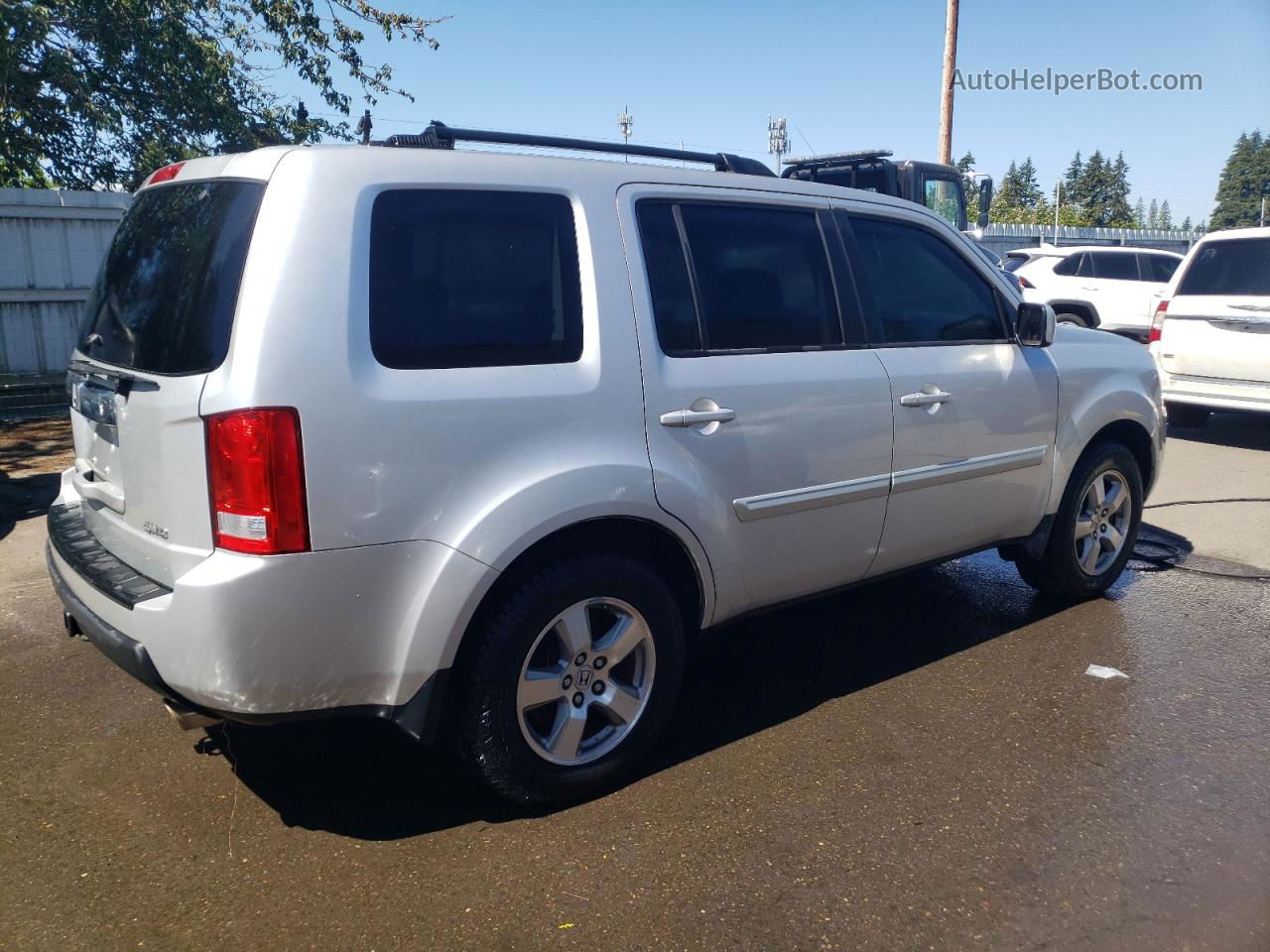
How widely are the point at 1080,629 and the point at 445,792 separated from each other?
3.01 meters

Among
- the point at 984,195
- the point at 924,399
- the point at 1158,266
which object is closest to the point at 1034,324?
the point at 924,399

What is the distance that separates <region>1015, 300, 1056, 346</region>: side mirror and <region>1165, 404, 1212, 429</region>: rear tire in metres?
6.45

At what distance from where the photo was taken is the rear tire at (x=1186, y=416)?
10.1 metres

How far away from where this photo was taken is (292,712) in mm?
2748

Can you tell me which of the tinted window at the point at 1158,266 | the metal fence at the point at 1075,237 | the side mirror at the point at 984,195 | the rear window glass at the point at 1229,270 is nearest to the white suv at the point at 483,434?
the rear window glass at the point at 1229,270

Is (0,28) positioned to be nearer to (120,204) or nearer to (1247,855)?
(120,204)

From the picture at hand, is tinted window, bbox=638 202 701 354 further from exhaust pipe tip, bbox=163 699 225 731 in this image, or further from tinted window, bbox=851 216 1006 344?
exhaust pipe tip, bbox=163 699 225 731

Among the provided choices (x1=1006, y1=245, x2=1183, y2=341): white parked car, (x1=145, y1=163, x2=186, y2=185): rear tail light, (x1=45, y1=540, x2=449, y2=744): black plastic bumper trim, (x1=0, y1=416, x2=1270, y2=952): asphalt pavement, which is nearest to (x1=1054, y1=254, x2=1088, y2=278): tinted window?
(x1=1006, y1=245, x2=1183, y2=341): white parked car

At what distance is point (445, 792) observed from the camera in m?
3.32

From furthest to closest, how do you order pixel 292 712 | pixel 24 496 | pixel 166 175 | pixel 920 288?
pixel 24 496
pixel 920 288
pixel 166 175
pixel 292 712

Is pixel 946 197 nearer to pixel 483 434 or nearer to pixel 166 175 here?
pixel 166 175

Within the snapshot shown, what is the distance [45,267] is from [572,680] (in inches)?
381

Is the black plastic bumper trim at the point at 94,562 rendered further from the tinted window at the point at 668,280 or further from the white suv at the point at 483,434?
the tinted window at the point at 668,280

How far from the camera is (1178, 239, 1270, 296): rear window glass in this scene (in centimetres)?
917
